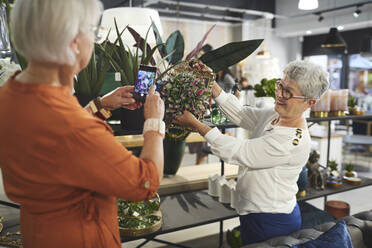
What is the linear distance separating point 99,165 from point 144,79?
445 millimetres

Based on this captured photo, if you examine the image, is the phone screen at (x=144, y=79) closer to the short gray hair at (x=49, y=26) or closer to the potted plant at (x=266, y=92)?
the short gray hair at (x=49, y=26)

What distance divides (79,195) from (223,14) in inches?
359

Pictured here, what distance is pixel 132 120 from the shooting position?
1.33m

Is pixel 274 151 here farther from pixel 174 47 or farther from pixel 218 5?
pixel 218 5

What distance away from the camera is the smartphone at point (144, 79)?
1.15m

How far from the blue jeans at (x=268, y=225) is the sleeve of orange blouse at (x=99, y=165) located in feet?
3.28

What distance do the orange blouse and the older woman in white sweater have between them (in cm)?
62

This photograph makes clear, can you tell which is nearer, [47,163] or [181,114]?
[47,163]

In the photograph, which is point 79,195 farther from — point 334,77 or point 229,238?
point 334,77

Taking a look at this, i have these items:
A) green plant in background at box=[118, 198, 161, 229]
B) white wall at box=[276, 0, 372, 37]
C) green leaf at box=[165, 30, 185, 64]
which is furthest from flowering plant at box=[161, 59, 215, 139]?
white wall at box=[276, 0, 372, 37]

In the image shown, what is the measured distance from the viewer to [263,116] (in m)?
1.82

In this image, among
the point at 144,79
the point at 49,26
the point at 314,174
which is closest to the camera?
the point at 49,26

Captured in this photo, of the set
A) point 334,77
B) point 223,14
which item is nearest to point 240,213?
point 223,14

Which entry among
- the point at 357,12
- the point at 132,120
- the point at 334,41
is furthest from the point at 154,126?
the point at 357,12
